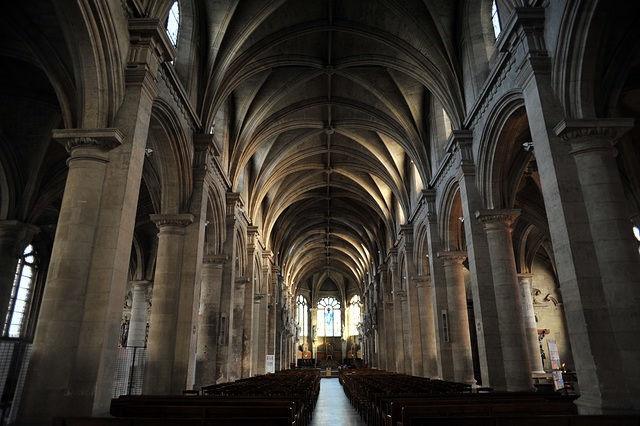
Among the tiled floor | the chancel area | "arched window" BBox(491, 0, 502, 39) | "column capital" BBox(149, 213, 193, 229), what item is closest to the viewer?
the chancel area

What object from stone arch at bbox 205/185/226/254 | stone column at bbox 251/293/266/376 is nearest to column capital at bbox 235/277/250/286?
stone arch at bbox 205/185/226/254

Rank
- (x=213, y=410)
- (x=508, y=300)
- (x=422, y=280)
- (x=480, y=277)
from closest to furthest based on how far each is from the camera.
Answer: (x=213, y=410) < (x=508, y=300) < (x=480, y=277) < (x=422, y=280)

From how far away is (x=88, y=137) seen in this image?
8.12m

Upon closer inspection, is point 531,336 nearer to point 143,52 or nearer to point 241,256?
point 241,256

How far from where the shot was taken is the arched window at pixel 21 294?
65.7ft

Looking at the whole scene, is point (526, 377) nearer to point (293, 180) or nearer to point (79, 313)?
point (79, 313)

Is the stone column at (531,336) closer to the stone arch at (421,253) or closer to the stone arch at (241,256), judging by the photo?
the stone arch at (421,253)

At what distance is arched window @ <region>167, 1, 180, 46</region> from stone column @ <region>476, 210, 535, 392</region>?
1086 centimetres

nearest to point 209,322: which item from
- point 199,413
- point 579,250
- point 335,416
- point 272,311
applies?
point 335,416

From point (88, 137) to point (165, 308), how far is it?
19.3 ft

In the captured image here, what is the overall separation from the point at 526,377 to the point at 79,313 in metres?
11.0

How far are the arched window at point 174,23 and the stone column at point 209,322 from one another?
27.5ft

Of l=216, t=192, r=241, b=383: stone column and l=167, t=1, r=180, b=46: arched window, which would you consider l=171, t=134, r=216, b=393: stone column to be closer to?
l=167, t=1, r=180, b=46: arched window

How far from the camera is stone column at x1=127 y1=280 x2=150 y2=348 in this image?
2455 cm
